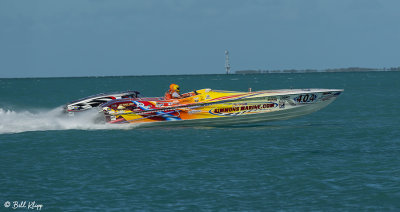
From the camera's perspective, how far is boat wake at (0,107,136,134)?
2500cm

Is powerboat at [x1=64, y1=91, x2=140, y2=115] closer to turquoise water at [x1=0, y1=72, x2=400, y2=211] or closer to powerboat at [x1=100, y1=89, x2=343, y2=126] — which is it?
powerboat at [x1=100, y1=89, x2=343, y2=126]

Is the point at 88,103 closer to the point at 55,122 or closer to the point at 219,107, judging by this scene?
the point at 55,122

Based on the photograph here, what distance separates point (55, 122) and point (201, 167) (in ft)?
39.5

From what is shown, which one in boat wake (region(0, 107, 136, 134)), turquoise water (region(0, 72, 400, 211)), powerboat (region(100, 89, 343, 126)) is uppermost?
powerboat (region(100, 89, 343, 126))

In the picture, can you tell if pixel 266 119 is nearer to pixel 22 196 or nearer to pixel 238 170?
pixel 238 170

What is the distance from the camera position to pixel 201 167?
16062mm

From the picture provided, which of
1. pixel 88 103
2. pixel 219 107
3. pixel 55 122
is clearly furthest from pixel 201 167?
pixel 55 122

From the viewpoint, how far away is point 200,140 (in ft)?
69.8

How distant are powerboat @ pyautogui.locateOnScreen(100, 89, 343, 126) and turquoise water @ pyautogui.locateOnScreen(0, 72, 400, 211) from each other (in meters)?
0.57

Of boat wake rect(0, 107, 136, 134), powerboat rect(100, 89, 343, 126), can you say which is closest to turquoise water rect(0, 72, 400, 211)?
boat wake rect(0, 107, 136, 134)

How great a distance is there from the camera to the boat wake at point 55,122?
82.0 feet

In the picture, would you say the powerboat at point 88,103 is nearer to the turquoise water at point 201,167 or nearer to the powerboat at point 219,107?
the powerboat at point 219,107

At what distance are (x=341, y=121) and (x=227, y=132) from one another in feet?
26.0

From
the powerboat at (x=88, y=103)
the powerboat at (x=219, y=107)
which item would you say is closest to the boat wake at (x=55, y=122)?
the powerboat at (x=88, y=103)
